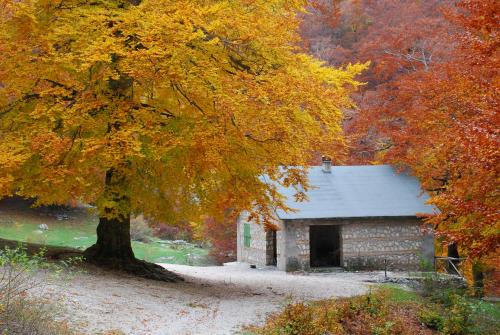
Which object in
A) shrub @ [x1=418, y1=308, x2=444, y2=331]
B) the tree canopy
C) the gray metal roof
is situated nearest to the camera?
the tree canopy

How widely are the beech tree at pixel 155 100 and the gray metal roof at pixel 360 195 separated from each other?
347 inches

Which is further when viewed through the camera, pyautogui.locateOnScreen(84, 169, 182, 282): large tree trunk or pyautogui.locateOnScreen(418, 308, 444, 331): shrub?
pyautogui.locateOnScreen(84, 169, 182, 282): large tree trunk

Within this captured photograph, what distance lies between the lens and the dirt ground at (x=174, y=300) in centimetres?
1038

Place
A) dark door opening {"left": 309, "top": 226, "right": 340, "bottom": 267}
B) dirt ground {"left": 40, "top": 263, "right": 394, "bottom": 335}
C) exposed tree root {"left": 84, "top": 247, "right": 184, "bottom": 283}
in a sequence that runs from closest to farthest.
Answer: dirt ground {"left": 40, "top": 263, "right": 394, "bottom": 335} < exposed tree root {"left": 84, "top": 247, "right": 184, "bottom": 283} < dark door opening {"left": 309, "top": 226, "right": 340, "bottom": 267}

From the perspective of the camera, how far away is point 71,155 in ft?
44.7

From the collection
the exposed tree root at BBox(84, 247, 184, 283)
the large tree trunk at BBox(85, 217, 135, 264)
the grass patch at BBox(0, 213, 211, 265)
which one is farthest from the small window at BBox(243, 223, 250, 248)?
the large tree trunk at BBox(85, 217, 135, 264)

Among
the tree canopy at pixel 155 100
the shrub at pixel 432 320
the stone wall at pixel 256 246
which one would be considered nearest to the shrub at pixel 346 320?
the shrub at pixel 432 320

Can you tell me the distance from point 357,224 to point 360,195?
1.37m

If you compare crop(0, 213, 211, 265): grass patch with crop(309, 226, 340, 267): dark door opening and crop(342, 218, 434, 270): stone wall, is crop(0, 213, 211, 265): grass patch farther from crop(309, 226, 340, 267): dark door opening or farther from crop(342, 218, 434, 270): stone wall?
crop(342, 218, 434, 270): stone wall

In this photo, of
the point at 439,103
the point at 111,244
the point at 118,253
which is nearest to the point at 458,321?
the point at 439,103

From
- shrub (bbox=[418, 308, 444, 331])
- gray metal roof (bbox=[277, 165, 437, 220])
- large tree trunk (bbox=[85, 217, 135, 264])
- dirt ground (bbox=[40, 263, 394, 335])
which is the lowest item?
shrub (bbox=[418, 308, 444, 331])

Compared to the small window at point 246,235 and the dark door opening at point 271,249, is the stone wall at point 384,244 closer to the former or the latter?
the dark door opening at point 271,249

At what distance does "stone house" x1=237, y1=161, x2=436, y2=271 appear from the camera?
22.9 meters

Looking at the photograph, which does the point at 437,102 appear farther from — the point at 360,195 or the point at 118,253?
the point at 118,253
